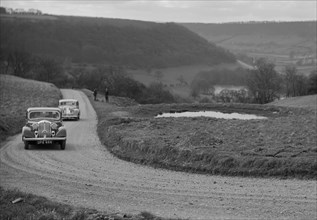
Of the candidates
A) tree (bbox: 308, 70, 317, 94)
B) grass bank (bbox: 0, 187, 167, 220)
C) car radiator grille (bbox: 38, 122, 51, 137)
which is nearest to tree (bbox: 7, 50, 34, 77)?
tree (bbox: 308, 70, 317, 94)

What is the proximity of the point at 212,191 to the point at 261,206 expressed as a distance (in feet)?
8.20

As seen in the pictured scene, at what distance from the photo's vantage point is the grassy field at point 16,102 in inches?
1540

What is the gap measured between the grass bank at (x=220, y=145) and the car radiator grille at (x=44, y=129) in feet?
11.3

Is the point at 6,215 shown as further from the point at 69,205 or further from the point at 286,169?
the point at 286,169

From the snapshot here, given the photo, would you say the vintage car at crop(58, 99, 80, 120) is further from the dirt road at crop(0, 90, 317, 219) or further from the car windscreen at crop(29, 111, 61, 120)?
the dirt road at crop(0, 90, 317, 219)

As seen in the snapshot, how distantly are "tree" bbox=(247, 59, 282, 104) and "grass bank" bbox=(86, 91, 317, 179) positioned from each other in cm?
7034

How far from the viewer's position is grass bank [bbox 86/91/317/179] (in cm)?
2231

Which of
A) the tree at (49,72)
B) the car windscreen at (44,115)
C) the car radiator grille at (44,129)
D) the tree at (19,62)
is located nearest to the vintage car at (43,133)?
the car radiator grille at (44,129)

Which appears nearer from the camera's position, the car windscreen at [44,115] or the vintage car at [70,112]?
the car windscreen at [44,115]

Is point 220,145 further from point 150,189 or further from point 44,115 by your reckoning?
point 44,115

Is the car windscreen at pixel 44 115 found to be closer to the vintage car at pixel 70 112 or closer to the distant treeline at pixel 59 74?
the vintage car at pixel 70 112

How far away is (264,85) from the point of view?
10906cm

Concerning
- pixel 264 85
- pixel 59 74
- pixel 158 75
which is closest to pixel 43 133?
pixel 264 85

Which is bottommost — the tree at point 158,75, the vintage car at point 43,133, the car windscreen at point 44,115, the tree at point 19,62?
the tree at point 158,75
